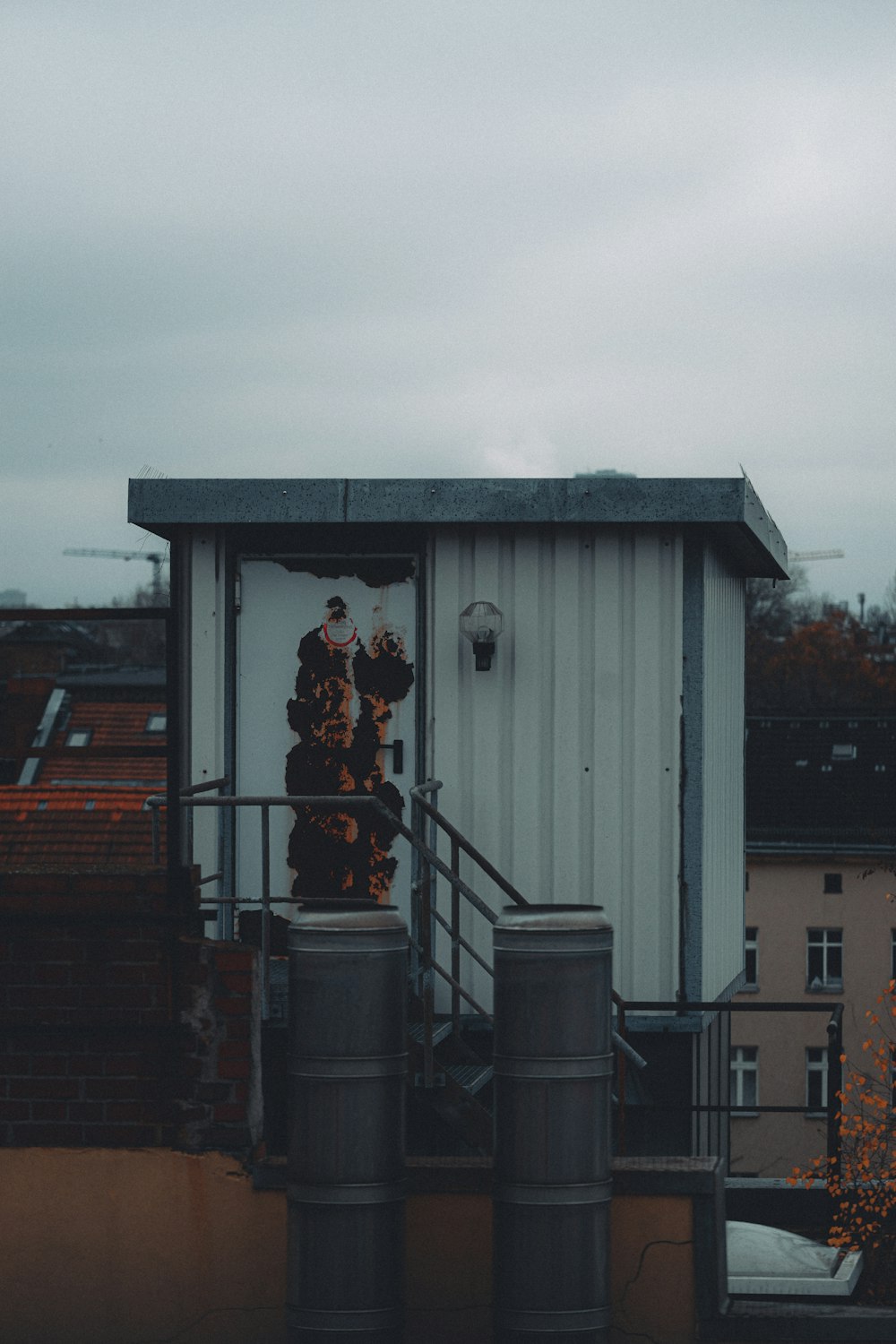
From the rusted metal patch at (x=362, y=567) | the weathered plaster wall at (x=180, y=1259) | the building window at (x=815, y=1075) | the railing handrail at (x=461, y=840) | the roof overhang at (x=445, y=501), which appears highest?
the roof overhang at (x=445, y=501)

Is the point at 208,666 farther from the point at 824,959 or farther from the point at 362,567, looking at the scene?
the point at 824,959

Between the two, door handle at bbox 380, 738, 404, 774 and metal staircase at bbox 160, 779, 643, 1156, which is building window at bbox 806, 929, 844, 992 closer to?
metal staircase at bbox 160, 779, 643, 1156

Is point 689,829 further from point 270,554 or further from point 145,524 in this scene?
point 145,524

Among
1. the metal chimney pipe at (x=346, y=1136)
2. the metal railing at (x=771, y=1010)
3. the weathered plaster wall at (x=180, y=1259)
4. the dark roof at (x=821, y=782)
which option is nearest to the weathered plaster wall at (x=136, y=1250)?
the weathered plaster wall at (x=180, y=1259)

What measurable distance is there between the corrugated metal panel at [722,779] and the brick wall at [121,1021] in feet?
11.4

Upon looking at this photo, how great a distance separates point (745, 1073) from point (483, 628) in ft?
94.7

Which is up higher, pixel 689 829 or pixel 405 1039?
pixel 689 829

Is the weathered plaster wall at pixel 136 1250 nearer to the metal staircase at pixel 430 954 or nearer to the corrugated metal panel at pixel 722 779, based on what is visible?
the metal staircase at pixel 430 954

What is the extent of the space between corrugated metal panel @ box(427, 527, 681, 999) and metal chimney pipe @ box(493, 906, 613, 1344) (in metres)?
2.91

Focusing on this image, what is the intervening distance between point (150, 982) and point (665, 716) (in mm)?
3545

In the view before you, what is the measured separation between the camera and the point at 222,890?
333 inches

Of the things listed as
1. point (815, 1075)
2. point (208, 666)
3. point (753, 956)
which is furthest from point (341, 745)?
point (753, 956)

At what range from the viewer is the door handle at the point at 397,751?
8.48 m

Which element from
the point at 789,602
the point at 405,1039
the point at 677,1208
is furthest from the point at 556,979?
the point at 789,602
